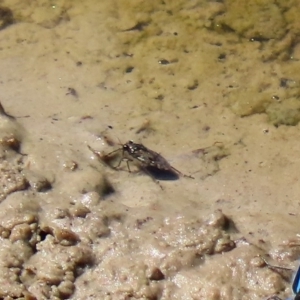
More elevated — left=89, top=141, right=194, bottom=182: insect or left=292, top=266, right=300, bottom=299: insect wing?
left=292, top=266, right=300, bottom=299: insect wing

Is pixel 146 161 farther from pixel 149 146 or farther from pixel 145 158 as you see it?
pixel 149 146

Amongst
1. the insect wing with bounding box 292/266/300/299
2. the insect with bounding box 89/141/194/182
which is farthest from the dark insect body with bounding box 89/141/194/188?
the insect wing with bounding box 292/266/300/299

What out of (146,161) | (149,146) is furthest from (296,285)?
(149,146)

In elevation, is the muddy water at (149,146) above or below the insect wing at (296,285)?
below


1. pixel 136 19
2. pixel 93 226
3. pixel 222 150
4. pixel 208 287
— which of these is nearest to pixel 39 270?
pixel 93 226

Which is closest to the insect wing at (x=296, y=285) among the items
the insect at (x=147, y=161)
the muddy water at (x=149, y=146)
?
the muddy water at (x=149, y=146)

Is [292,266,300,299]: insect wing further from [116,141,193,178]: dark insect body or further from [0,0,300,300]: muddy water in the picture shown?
[116,141,193,178]: dark insect body

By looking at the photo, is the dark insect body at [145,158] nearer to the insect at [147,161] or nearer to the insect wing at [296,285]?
the insect at [147,161]
